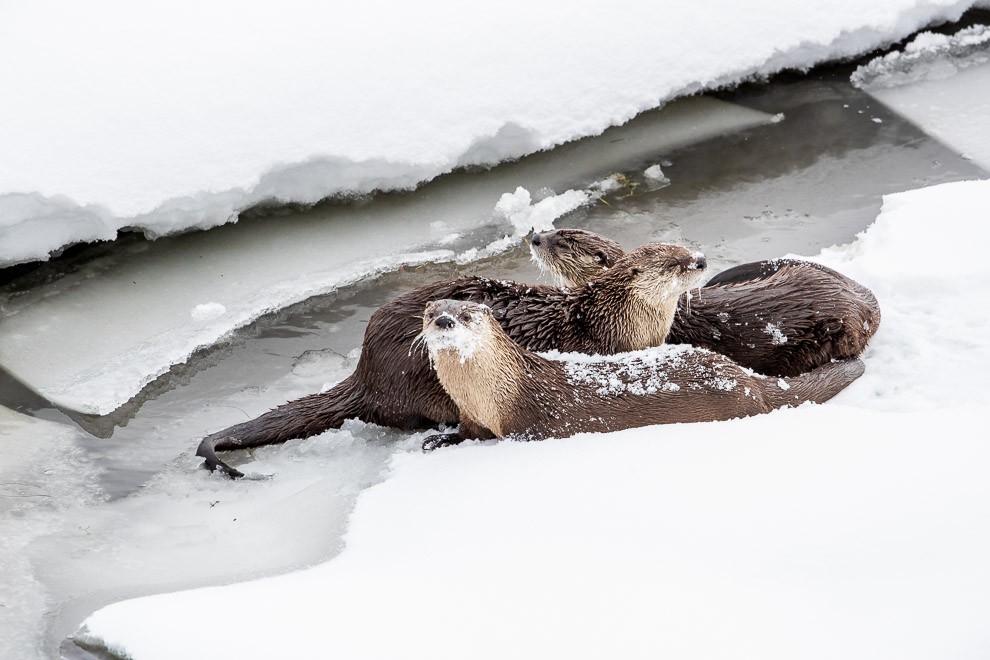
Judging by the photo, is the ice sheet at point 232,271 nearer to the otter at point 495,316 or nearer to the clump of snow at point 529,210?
the clump of snow at point 529,210

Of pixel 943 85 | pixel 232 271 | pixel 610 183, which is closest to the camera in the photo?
pixel 232 271

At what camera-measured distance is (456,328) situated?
262 cm

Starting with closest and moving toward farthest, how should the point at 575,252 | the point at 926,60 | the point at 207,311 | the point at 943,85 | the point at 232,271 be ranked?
the point at 575,252 < the point at 207,311 < the point at 232,271 < the point at 943,85 < the point at 926,60

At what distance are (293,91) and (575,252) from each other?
4.64 ft

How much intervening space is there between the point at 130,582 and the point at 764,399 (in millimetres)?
1713

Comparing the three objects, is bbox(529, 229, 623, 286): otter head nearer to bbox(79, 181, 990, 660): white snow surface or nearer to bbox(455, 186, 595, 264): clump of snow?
bbox(455, 186, 595, 264): clump of snow

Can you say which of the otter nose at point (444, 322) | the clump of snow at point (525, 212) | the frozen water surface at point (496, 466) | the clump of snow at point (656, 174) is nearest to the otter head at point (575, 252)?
the frozen water surface at point (496, 466)

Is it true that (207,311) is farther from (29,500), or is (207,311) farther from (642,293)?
(642,293)

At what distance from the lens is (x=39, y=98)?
384 cm

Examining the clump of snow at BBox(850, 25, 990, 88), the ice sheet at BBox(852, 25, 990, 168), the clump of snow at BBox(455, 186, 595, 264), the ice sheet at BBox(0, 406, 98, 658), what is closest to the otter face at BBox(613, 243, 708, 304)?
the clump of snow at BBox(455, 186, 595, 264)

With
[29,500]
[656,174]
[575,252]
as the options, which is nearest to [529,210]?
[656,174]

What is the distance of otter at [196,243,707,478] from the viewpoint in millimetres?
3006

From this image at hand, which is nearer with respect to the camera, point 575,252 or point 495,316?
point 495,316

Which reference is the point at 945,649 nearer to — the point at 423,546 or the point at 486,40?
the point at 423,546
